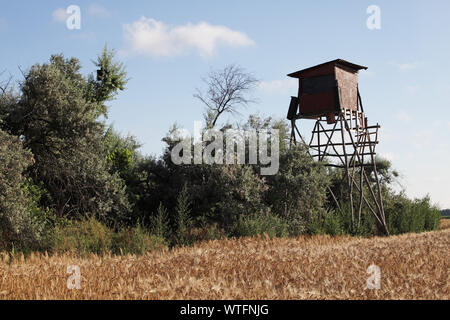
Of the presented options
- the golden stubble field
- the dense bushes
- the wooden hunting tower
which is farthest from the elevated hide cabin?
the dense bushes

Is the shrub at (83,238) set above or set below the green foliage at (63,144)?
below

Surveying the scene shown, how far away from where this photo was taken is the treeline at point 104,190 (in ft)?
45.2

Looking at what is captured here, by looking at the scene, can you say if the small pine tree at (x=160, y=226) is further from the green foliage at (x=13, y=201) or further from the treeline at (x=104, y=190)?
the green foliage at (x=13, y=201)

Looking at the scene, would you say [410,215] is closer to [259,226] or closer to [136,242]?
[259,226]

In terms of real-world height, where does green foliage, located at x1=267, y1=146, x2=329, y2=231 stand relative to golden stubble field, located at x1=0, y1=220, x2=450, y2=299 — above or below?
above

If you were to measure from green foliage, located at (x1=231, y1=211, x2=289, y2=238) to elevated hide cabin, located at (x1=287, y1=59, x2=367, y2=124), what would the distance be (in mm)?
7807

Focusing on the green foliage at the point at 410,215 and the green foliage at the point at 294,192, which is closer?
the green foliage at the point at 294,192

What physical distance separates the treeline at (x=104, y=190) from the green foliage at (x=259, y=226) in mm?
37

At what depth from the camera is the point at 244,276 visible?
7797mm

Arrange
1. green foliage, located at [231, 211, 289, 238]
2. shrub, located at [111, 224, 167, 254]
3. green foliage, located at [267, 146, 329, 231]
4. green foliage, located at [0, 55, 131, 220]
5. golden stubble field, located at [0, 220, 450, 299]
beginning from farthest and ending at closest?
green foliage, located at [267, 146, 329, 231] → green foliage, located at [0, 55, 131, 220] → green foliage, located at [231, 211, 289, 238] → shrub, located at [111, 224, 167, 254] → golden stubble field, located at [0, 220, 450, 299]

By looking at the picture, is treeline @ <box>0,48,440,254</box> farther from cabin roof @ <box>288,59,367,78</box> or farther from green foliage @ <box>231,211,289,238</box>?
cabin roof @ <box>288,59,367,78</box>

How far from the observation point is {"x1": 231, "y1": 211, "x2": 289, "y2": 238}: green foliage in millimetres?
14922

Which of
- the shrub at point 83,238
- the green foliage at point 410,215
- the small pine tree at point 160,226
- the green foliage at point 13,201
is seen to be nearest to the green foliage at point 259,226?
the small pine tree at point 160,226
